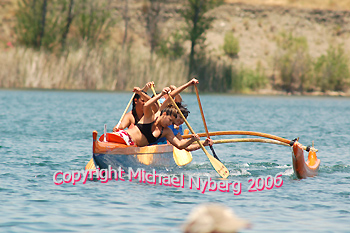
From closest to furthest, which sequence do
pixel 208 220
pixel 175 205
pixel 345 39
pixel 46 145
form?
pixel 208 220 → pixel 175 205 → pixel 46 145 → pixel 345 39

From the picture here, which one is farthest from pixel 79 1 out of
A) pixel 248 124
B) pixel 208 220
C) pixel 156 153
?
pixel 208 220

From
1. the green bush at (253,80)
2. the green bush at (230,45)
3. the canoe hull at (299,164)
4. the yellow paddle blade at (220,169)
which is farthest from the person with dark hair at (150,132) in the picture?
the green bush at (230,45)

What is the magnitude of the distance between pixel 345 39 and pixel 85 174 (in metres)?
64.3

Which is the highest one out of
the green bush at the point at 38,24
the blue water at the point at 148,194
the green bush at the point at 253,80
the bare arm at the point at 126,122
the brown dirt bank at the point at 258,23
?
the brown dirt bank at the point at 258,23

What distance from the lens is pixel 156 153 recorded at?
433 inches

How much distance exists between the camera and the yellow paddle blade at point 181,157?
1149 centimetres

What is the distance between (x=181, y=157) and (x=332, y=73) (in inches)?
1768

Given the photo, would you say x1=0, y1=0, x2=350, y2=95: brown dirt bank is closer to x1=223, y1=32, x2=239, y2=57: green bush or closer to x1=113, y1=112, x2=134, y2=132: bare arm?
x1=223, y1=32, x2=239, y2=57: green bush

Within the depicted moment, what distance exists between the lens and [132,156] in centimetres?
1047

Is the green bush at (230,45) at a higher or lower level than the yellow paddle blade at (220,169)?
higher

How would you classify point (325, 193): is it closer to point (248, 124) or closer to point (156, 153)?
point (156, 153)

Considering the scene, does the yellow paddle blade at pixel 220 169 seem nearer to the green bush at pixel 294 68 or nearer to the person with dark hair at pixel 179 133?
the person with dark hair at pixel 179 133

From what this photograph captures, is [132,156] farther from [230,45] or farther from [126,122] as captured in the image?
[230,45]

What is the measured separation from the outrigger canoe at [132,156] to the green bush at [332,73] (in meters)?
44.7
